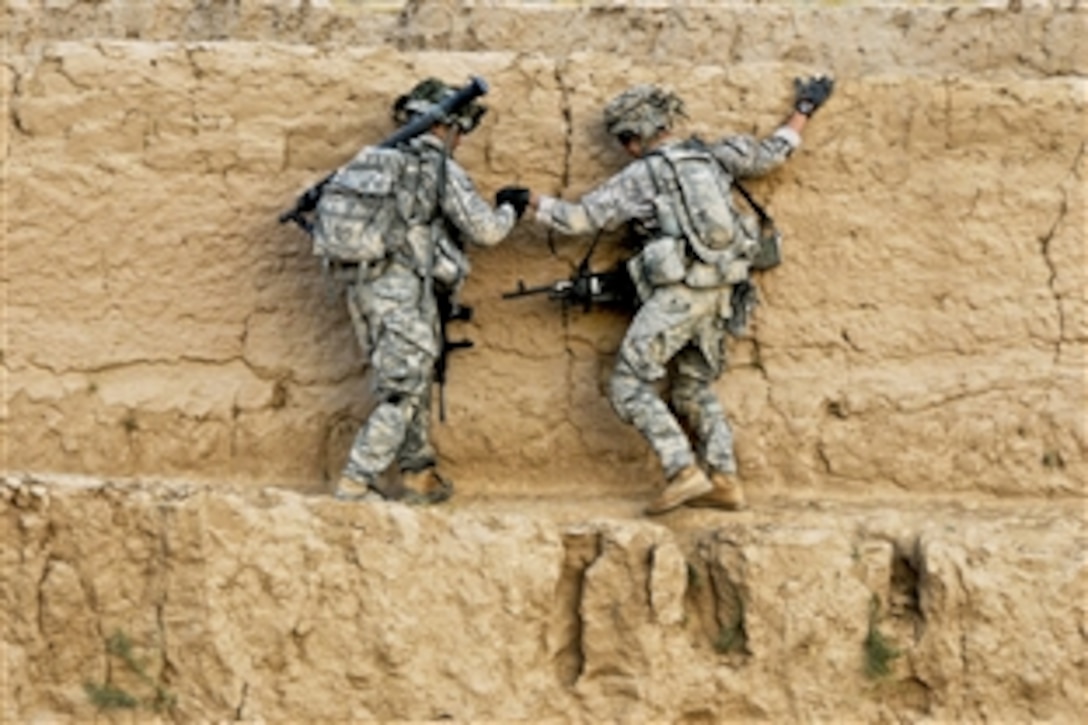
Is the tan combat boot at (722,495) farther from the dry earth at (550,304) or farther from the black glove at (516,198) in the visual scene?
the black glove at (516,198)

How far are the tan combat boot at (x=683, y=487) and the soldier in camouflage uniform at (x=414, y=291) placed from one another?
3.37 ft

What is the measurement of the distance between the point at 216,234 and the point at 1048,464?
3.73m

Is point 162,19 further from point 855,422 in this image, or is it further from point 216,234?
point 855,422

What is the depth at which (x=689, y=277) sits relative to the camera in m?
6.73

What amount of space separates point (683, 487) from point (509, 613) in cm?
88

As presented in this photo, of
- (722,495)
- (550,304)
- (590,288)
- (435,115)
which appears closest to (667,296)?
(590,288)

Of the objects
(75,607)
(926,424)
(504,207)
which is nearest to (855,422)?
(926,424)

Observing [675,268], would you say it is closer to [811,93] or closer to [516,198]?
[516,198]

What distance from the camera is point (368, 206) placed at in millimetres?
6590

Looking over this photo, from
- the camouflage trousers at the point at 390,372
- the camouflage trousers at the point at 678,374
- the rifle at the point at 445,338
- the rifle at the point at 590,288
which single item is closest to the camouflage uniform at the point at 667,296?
the camouflage trousers at the point at 678,374

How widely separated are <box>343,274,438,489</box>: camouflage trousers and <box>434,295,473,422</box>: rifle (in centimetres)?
17

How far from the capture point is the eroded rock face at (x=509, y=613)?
612 centimetres

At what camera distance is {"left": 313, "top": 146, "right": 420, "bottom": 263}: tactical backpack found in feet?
21.5

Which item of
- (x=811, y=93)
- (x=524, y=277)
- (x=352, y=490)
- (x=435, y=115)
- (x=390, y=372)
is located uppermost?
(x=811, y=93)
